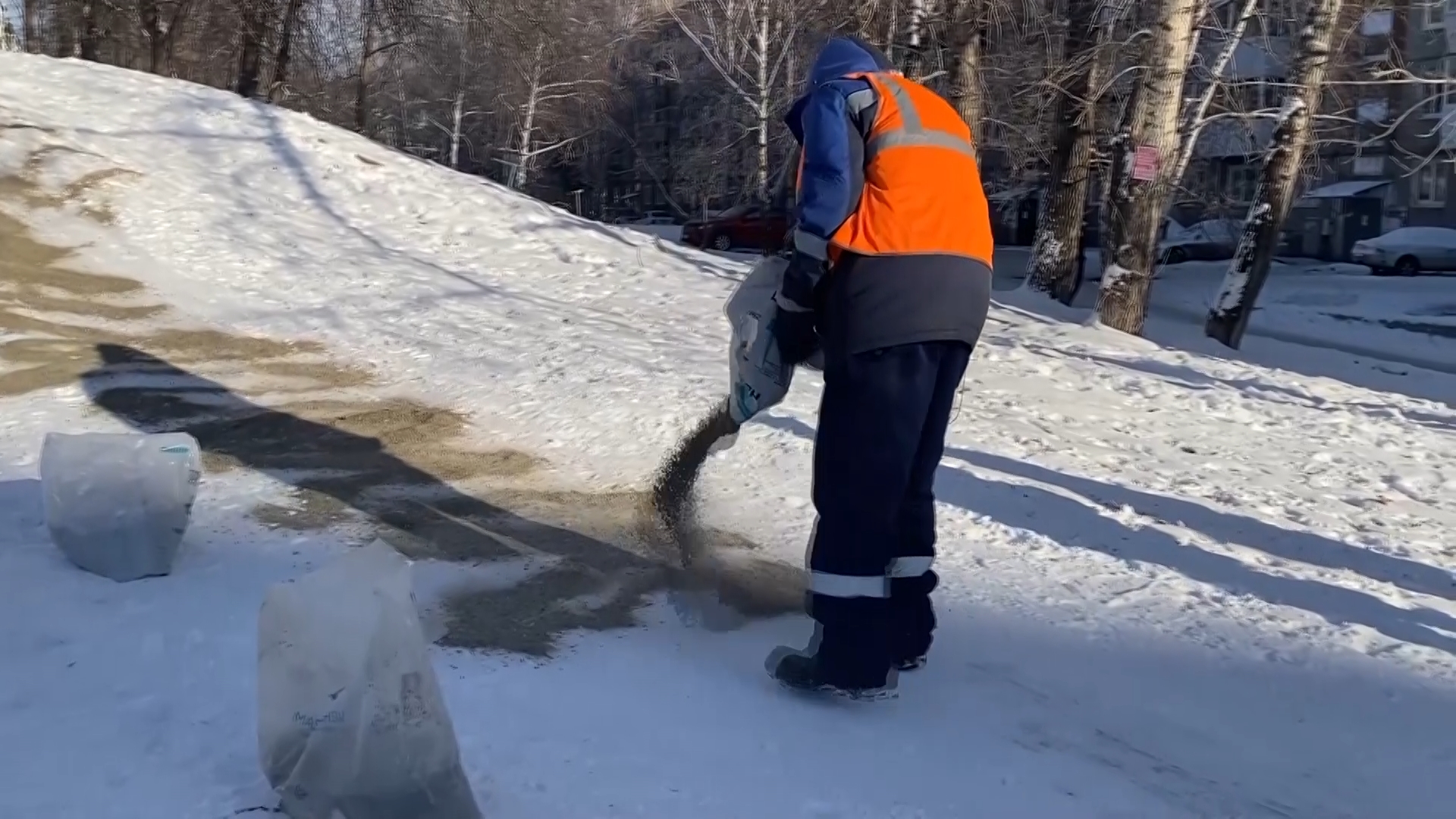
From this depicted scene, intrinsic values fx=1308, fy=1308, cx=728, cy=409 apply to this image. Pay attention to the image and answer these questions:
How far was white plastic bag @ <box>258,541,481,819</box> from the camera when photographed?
2.54 meters

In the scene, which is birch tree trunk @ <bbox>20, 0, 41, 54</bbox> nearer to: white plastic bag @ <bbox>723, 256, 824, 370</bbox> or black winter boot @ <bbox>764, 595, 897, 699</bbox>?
white plastic bag @ <bbox>723, 256, 824, 370</bbox>

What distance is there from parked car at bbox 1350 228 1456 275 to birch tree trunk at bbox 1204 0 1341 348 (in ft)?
65.6

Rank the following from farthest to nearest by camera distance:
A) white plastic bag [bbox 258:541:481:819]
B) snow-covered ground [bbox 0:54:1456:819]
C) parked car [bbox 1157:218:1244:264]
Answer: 1. parked car [bbox 1157:218:1244:264]
2. snow-covered ground [bbox 0:54:1456:819]
3. white plastic bag [bbox 258:541:481:819]

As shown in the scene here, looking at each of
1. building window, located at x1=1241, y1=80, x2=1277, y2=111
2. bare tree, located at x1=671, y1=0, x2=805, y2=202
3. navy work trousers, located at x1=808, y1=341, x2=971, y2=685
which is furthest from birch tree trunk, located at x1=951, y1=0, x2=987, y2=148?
bare tree, located at x1=671, y1=0, x2=805, y2=202

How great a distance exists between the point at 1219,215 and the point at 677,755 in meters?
24.0

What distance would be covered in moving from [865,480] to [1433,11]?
1788cm

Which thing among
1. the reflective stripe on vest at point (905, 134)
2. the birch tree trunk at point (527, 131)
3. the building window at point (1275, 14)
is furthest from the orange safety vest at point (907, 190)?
the birch tree trunk at point (527, 131)

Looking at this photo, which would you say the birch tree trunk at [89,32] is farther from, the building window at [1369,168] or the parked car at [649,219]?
the building window at [1369,168]

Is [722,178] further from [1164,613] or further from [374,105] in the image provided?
[1164,613]

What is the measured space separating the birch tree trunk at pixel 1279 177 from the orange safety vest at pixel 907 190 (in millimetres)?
11631

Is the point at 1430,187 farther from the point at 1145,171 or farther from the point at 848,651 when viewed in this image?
the point at 848,651

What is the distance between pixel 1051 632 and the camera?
4.45 metres

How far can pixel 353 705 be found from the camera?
2531 millimetres

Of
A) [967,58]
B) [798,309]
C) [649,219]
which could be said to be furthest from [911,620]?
[649,219]
